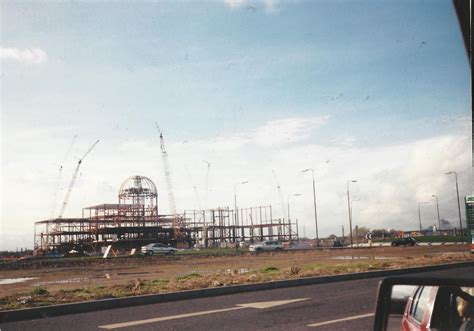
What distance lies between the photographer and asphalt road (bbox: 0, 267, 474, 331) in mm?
9031

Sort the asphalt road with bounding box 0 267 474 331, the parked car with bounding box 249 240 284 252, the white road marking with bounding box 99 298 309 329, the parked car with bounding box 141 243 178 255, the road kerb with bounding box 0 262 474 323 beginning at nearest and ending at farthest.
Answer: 1. the asphalt road with bounding box 0 267 474 331
2. the white road marking with bounding box 99 298 309 329
3. the road kerb with bounding box 0 262 474 323
4. the parked car with bounding box 141 243 178 255
5. the parked car with bounding box 249 240 284 252

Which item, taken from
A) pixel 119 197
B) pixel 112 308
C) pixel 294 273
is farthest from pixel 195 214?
pixel 112 308

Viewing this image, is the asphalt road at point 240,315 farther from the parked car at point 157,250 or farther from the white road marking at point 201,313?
the parked car at point 157,250

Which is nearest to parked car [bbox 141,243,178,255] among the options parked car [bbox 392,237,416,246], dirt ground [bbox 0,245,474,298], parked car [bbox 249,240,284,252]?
parked car [bbox 249,240,284,252]

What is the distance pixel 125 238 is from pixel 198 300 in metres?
66.4

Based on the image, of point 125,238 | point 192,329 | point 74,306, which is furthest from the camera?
point 125,238

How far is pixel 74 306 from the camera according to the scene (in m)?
11.4

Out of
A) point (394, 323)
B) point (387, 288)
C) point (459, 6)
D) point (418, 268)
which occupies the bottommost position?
point (418, 268)

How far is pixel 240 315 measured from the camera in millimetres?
10102

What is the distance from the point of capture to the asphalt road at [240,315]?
9031 mm

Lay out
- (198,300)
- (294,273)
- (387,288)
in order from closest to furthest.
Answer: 1. (387,288)
2. (198,300)
3. (294,273)

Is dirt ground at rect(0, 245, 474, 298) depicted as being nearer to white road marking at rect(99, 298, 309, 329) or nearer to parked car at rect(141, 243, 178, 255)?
white road marking at rect(99, 298, 309, 329)

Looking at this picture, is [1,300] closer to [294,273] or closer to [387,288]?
[294,273]

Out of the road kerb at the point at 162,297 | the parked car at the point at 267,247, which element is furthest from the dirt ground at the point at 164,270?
the parked car at the point at 267,247
